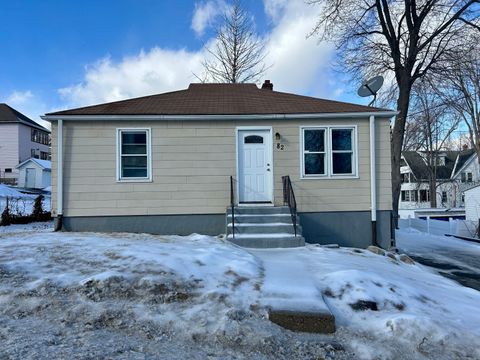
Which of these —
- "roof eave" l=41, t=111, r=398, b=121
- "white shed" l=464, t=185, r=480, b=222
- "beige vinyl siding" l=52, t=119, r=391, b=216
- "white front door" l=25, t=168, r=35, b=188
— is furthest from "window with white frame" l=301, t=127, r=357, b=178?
"white front door" l=25, t=168, r=35, b=188

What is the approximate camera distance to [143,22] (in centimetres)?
1407

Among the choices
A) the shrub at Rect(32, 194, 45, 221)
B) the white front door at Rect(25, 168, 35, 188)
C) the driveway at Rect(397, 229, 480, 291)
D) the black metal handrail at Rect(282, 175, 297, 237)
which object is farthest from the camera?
the white front door at Rect(25, 168, 35, 188)

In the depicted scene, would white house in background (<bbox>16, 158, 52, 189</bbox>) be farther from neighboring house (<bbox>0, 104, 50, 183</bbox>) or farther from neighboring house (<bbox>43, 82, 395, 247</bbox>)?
neighboring house (<bbox>43, 82, 395, 247</bbox>)

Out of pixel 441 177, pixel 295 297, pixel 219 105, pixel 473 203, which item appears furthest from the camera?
pixel 441 177

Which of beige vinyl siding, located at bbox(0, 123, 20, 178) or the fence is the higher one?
beige vinyl siding, located at bbox(0, 123, 20, 178)

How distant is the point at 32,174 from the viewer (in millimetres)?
30953

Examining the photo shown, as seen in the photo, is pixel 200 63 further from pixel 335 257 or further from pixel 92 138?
pixel 335 257

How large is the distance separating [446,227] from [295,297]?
47.1 feet

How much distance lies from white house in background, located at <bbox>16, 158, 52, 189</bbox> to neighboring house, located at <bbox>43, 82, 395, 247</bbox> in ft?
81.6

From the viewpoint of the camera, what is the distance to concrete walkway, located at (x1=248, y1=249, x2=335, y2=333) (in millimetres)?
3770

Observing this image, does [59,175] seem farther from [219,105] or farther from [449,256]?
[449,256]

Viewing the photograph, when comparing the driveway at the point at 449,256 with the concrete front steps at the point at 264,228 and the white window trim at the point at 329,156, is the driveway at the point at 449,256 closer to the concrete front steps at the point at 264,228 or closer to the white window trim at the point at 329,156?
the white window trim at the point at 329,156

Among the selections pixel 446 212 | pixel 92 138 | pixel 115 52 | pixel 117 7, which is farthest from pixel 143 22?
pixel 446 212

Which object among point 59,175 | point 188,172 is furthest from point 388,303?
point 59,175
